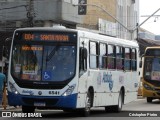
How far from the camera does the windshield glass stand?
→ 1747 cm

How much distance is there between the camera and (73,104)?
56.7ft

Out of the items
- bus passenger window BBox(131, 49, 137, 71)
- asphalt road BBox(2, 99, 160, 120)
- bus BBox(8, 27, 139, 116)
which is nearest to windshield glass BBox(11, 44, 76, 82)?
bus BBox(8, 27, 139, 116)

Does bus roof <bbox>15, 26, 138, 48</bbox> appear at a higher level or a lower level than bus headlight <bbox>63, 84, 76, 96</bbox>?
higher

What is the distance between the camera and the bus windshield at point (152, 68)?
31.8 metres

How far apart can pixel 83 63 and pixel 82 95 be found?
42.8 inches

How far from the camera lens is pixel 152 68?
1265 inches

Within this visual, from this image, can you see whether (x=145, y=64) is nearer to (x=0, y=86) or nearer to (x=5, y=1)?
(x=0, y=86)

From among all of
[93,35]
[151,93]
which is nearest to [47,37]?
[93,35]

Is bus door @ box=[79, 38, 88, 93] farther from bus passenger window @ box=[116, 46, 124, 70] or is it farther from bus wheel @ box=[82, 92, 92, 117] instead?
bus passenger window @ box=[116, 46, 124, 70]

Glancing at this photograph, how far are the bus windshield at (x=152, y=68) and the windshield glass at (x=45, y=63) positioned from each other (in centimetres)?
1480

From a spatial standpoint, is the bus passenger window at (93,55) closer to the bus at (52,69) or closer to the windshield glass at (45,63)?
the bus at (52,69)

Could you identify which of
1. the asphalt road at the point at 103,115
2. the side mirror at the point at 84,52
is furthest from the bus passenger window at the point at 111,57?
the side mirror at the point at 84,52

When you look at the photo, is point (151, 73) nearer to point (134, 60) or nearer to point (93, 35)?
point (134, 60)

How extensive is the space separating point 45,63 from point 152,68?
1555 cm
